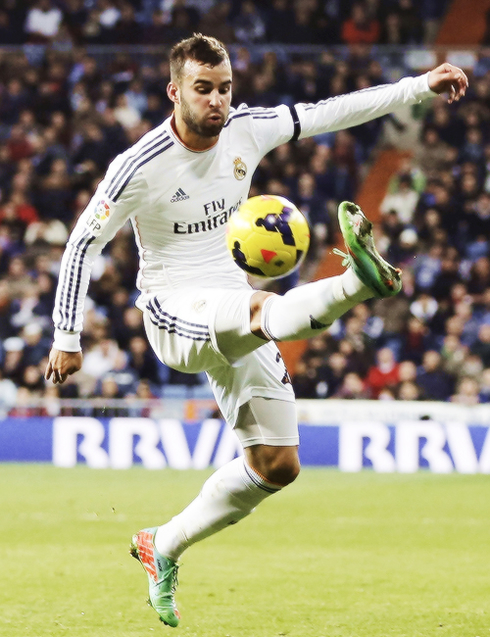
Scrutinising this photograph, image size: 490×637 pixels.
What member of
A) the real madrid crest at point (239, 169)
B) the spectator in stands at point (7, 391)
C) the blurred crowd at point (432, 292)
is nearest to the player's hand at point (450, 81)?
the real madrid crest at point (239, 169)

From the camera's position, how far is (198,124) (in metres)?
5.06

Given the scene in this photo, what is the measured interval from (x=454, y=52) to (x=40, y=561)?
32.3 ft

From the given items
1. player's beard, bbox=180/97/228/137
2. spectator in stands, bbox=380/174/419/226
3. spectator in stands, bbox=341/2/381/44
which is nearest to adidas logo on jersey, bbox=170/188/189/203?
player's beard, bbox=180/97/228/137

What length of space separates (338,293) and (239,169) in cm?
133

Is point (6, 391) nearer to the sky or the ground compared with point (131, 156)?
nearer to the ground

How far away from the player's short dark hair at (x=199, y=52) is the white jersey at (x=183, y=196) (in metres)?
0.30

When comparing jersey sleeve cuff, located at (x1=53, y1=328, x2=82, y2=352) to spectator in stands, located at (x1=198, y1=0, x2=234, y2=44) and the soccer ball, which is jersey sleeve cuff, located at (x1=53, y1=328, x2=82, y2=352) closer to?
the soccer ball

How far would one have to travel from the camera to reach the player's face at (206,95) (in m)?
5.01

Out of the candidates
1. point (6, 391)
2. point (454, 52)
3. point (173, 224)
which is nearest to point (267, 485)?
point (173, 224)

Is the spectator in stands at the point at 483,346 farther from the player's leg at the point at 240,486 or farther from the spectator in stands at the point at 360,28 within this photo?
the player's leg at the point at 240,486

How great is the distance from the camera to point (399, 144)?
15.8 metres

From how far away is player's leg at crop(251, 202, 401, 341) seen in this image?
407 centimetres

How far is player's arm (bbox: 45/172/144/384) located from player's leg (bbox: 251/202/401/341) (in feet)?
2.82

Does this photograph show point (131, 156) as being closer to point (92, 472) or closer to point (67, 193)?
point (92, 472)
